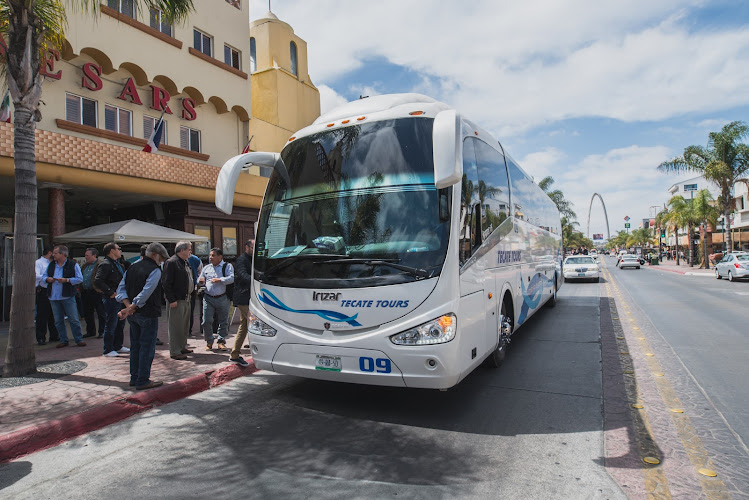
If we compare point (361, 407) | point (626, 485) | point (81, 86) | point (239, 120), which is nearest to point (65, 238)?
point (81, 86)

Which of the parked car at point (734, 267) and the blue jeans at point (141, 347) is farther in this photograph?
the parked car at point (734, 267)

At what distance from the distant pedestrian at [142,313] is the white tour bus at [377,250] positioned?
1.25m

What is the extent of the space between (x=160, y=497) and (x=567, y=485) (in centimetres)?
278

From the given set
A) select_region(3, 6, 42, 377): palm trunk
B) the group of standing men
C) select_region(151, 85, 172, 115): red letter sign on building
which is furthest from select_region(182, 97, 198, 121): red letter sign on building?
select_region(3, 6, 42, 377): palm trunk

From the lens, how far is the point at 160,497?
124 inches

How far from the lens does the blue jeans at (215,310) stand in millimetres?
7379

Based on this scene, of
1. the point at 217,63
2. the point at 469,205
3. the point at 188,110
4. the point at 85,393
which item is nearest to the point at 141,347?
the point at 85,393

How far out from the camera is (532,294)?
873 centimetres

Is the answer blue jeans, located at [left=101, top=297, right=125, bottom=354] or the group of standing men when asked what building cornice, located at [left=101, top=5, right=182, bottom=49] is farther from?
blue jeans, located at [left=101, top=297, right=125, bottom=354]

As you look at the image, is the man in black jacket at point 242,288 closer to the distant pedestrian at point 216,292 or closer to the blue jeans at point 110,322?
the distant pedestrian at point 216,292

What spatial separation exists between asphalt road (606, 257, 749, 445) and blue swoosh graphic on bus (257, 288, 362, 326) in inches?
136

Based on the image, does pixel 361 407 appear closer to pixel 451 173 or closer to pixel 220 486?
pixel 220 486

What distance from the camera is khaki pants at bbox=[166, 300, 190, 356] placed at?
676cm

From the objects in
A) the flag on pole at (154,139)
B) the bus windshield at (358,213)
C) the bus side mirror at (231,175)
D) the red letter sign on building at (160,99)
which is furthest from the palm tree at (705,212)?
the bus side mirror at (231,175)
